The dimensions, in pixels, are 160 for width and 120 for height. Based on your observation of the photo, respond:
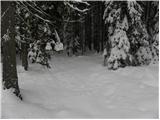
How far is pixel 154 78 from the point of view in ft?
41.2

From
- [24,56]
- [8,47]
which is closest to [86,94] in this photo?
[8,47]

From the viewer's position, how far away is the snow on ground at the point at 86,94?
313 inches

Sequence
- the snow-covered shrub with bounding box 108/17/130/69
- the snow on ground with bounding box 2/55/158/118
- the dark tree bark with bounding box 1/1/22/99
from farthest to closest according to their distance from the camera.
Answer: the snow-covered shrub with bounding box 108/17/130/69, the dark tree bark with bounding box 1/1/22/99, the snow on ground with bounding box 2/55/158/118

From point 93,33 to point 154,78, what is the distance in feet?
62.4

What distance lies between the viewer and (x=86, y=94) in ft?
35.0

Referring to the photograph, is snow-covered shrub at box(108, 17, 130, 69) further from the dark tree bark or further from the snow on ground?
the dark tree bark

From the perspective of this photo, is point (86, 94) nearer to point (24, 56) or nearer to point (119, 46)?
point (119, 46)

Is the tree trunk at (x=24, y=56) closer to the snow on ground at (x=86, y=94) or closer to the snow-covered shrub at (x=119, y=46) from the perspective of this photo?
the snow on ground at (x=86, y=94)

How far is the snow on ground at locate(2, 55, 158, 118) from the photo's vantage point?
796 cm

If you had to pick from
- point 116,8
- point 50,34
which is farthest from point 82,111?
point 116,8

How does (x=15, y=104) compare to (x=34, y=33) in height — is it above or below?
below

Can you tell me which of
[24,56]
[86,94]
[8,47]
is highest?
[8,47]

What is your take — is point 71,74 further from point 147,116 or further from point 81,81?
point 147,116

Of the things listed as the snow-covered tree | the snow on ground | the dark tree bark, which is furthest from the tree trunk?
the dark tree bark
